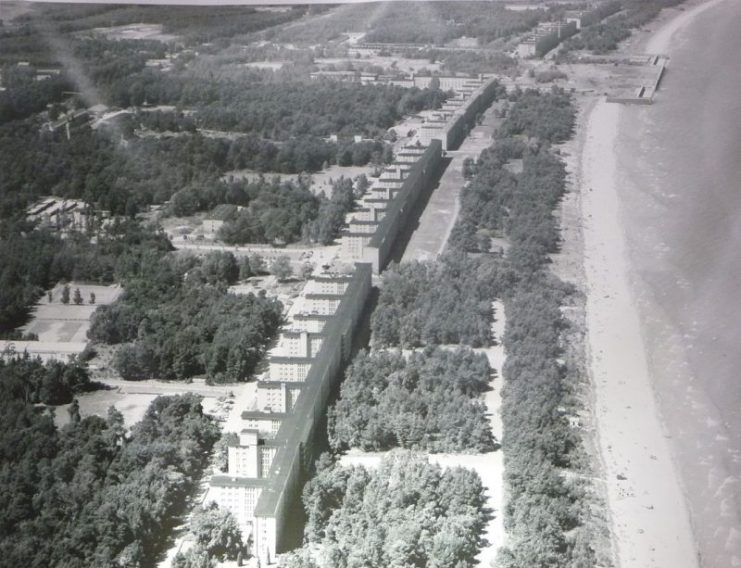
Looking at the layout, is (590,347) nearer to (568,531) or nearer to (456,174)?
→ (568,531)

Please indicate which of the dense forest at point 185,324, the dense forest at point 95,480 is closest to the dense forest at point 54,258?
the dense forest at point 185,324

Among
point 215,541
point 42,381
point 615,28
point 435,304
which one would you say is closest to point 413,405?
point 435,304

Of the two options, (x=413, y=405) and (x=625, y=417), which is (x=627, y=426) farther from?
(x=413, y=405)

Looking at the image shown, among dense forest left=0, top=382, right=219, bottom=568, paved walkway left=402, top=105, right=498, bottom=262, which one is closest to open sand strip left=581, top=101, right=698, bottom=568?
paved walkway left=402, top=105, right=498, bottom=262

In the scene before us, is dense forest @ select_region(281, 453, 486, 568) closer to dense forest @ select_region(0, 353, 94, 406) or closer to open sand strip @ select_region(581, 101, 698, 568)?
open sand strip @ select_region(581, 101, 698, 568)

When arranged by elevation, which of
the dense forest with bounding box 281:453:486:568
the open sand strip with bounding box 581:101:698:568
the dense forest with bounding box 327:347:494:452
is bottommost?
the open sand strip with bounding box 581:101:698:568
